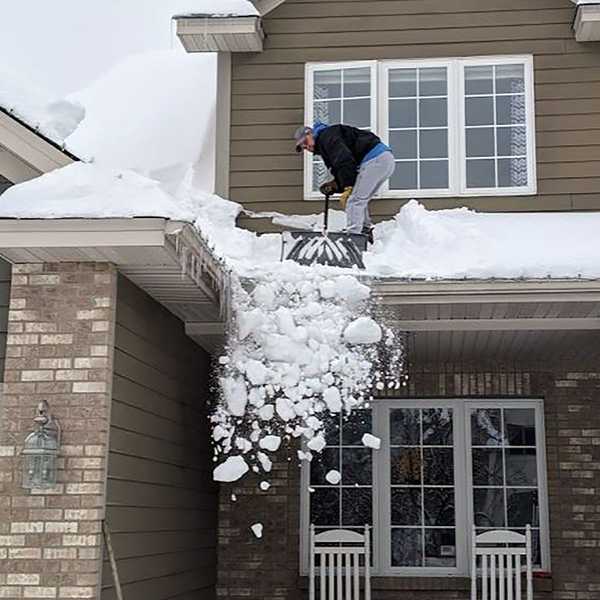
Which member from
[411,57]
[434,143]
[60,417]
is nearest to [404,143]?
[434,143]

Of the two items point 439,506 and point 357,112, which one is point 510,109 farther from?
point 439,506

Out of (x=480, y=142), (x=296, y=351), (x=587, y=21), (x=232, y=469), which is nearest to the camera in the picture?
(x=232, y=469)

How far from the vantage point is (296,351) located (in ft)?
19.1

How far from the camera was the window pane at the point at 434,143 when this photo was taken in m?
8.04

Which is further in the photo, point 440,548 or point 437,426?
point 437,426

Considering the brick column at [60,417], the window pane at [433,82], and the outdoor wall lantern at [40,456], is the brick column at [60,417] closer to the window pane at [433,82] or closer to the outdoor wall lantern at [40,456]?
the outdoor wall lantern at [40,456]

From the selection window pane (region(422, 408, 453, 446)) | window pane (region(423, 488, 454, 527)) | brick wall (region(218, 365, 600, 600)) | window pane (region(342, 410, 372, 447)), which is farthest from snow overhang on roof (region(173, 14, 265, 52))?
window pane (region(423, 488, 454, 527))

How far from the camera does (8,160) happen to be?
623 cm

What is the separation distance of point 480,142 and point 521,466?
8.65 feet

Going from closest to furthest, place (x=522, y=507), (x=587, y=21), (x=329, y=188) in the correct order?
1. (x=329, y=188)
2. (x=587, y=21)
3. (x=522, y=507)

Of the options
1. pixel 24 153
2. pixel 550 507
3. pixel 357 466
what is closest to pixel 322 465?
pixel 357 466

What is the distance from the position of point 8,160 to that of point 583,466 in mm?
Answer: 4905

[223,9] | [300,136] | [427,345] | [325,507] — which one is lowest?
[325,507]

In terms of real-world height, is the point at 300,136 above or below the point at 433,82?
below
